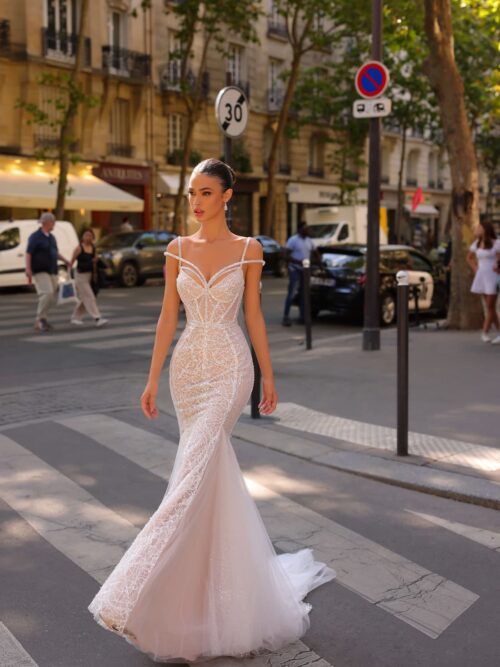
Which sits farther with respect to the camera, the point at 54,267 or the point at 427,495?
the point at 54,267

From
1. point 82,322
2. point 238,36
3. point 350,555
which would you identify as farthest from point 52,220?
point 238,36

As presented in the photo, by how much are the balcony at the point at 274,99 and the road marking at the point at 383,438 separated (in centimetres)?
3652

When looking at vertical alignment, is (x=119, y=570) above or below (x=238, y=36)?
below

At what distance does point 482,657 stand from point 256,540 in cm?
98

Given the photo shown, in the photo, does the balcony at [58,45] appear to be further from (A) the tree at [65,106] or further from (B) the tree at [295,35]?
(B) the tree at [295,35]

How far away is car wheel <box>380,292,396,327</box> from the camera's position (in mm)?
15742

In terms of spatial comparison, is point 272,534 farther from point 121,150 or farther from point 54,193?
point 121,150

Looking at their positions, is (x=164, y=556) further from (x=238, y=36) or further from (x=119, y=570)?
(x=238, y=36)

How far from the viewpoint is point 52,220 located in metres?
14.0

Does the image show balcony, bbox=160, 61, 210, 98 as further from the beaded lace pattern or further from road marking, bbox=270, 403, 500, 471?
the beaded lace pattern

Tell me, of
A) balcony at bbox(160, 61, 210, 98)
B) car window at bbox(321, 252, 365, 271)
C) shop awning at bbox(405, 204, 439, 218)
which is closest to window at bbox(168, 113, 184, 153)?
balcony at bbox(160, 61, 210, 98)

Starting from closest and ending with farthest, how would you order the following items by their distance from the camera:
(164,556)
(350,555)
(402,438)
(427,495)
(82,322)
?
(164,556) → (350,555) → (427,495) → (402,438) → (82,322)

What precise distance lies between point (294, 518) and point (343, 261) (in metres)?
11.3

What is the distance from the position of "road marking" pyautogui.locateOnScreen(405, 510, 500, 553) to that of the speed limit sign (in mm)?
4309
